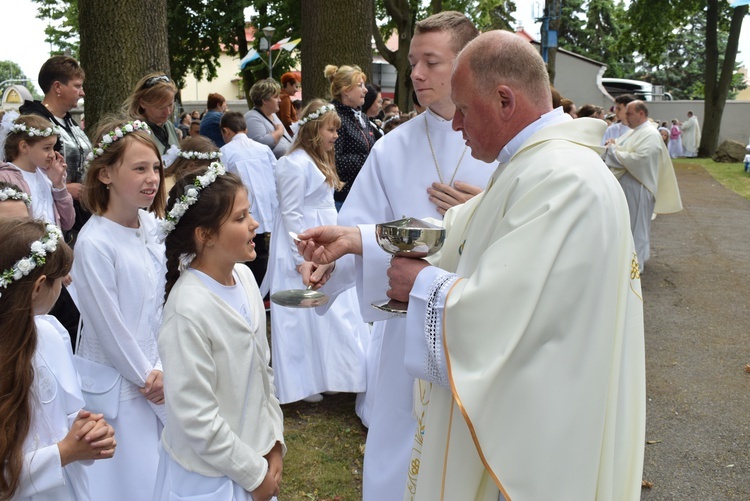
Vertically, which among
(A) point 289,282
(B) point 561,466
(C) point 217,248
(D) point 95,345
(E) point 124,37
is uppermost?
(E) point 124,37

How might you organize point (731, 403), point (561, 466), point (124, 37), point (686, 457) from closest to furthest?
point (561, 466), point (686, 457), point (731, 403), point (124, 37)

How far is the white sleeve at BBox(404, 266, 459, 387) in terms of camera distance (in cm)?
221

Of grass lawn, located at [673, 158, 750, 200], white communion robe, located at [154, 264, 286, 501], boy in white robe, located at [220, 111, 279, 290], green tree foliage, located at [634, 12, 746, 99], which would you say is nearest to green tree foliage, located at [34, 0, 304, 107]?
grass lawn, located at [673, 158, 750, 200]

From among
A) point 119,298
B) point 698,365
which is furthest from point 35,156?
point 698,365

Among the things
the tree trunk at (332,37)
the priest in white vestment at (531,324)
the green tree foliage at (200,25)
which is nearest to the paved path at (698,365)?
the priest in white vestment at (531,324)

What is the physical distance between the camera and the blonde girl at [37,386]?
95.7 inches

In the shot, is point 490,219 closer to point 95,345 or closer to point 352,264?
point 352,264

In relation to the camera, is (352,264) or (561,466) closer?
(561,466)

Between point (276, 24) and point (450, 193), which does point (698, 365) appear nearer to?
point (450, 193)

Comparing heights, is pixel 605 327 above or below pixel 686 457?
above

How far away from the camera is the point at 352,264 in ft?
10.9

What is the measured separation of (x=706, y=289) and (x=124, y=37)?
24.4ft

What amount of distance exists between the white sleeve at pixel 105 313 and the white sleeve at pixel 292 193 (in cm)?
263

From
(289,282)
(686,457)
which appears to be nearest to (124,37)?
(289,282)
